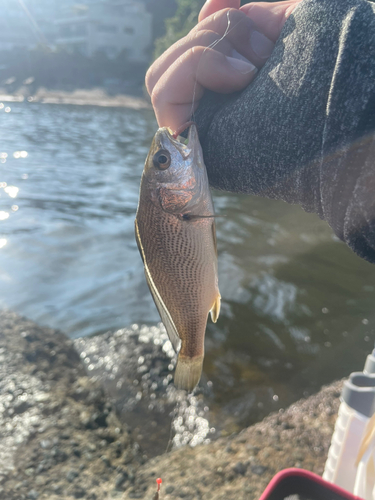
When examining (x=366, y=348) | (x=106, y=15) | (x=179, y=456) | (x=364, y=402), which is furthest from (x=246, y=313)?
(x=106, y=15)

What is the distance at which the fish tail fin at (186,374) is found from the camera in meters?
1.74

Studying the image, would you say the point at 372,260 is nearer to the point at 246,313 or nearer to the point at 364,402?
the point at 364,402

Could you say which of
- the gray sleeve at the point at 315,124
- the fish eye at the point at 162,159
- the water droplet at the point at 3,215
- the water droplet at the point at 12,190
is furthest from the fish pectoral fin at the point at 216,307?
the water droplet at the point at 12,190

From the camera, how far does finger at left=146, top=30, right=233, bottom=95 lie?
1714 mm

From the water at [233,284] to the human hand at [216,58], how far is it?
10.0 ft

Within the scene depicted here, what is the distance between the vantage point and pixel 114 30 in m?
60.9

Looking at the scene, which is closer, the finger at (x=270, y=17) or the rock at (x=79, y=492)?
the finger at (x=270, y=17)

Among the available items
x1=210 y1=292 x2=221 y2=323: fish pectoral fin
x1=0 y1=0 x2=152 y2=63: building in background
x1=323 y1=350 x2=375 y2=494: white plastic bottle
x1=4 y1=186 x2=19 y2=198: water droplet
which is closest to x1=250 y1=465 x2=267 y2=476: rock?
x1=323 y1=350 x2=375 y2=494: white plastic bottle

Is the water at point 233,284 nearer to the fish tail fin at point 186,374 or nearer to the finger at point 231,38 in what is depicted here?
the fish tail fin at point 186,374

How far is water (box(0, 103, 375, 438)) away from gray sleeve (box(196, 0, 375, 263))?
2.88 m

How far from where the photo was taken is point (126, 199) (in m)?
11.5

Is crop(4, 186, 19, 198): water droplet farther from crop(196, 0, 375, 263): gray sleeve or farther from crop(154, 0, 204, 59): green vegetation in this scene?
crop(154, 0, 204, 59): green vegetation

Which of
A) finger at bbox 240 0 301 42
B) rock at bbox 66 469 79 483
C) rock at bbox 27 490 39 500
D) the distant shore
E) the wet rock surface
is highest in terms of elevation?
finger at bbox 240 0 301 42

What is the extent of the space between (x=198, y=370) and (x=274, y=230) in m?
8.09
